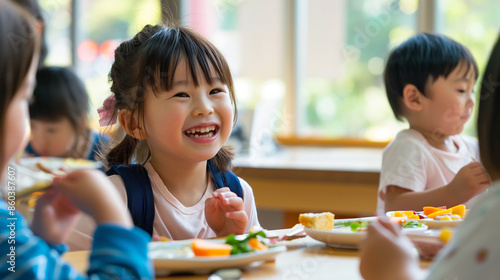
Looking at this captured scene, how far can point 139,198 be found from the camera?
1.25 meters

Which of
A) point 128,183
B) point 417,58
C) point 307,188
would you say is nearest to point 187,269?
point 128,183

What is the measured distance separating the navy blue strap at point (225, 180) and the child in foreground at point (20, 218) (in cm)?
67

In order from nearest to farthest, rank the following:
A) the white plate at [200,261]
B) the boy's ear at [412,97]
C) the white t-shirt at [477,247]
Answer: the white t-shirt at [477,247], the white plate at [200,261], the boy's ear at [412,97]

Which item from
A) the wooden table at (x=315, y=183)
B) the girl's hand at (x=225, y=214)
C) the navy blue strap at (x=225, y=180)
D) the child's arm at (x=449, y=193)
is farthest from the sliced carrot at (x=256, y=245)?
the wooden table at (x=315, y=183)

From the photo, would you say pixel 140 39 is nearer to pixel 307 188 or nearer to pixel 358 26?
pixel 307 188

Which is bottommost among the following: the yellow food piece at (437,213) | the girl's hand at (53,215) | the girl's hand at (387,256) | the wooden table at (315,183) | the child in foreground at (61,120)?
the wooden table at (315,183)

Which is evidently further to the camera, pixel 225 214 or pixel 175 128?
pixel 175 128

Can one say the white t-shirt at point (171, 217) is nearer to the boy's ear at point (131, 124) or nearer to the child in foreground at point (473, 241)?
the boy's ear at point (131, 124)

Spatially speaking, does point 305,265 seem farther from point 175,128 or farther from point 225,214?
point 175,128

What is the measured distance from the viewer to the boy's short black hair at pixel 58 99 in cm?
252

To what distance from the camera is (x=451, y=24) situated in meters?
3.01

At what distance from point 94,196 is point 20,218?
0.09 m

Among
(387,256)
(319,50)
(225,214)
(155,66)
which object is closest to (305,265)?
(387,256)

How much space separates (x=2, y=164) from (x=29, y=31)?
0.15m
